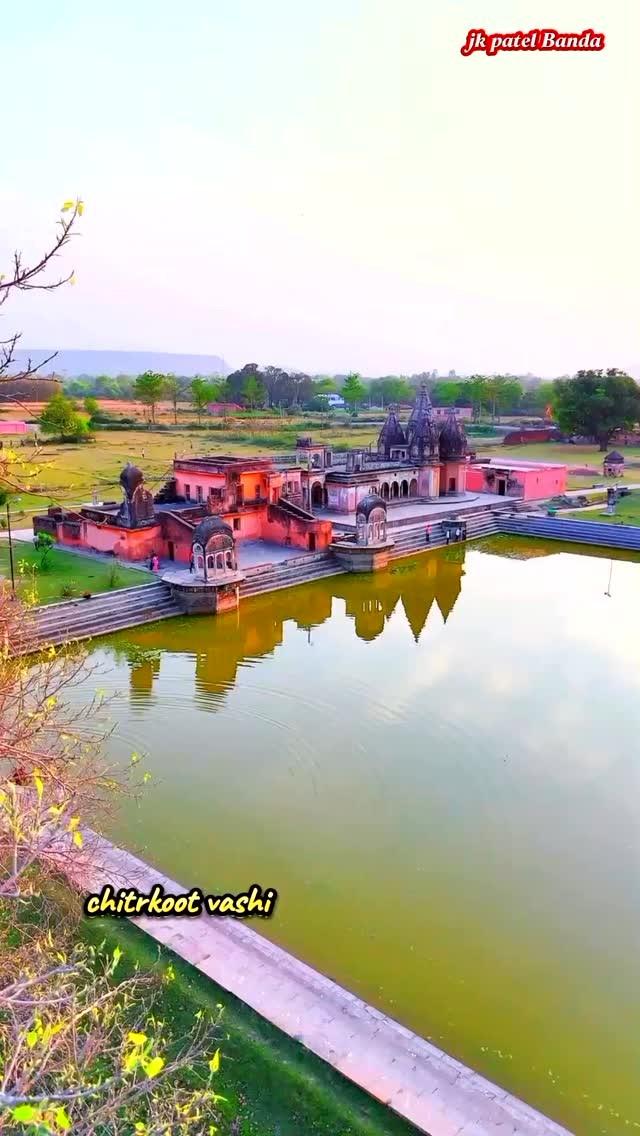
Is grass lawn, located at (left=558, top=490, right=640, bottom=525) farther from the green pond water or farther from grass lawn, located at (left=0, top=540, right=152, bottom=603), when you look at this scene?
grass lawn, located at (left=0, top=540, right=152, bottom=603)

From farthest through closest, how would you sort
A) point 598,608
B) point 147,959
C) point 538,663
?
point 598,608 → point 538,663 → point 147,959

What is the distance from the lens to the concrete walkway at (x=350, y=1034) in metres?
5.71

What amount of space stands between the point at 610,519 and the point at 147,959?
25.9m

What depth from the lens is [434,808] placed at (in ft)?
34.1

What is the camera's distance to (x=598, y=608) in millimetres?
19578

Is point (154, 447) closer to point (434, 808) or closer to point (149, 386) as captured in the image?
point (149, 386)

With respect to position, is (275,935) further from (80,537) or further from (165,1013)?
(80,537)

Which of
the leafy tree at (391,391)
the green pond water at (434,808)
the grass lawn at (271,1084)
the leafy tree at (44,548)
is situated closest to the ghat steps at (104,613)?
the green pond water at (434,808)

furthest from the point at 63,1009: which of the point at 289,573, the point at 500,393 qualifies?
the point at 500,393

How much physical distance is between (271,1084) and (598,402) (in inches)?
1806

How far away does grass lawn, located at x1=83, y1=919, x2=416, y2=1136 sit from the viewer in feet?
18.1

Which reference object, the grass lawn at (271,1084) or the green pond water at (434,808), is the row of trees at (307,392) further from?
the grass lawn at (271,1084)

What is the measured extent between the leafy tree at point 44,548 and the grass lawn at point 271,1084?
1425 centimetres

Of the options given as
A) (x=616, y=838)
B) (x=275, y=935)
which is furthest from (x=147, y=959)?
(x=616, y=838)
